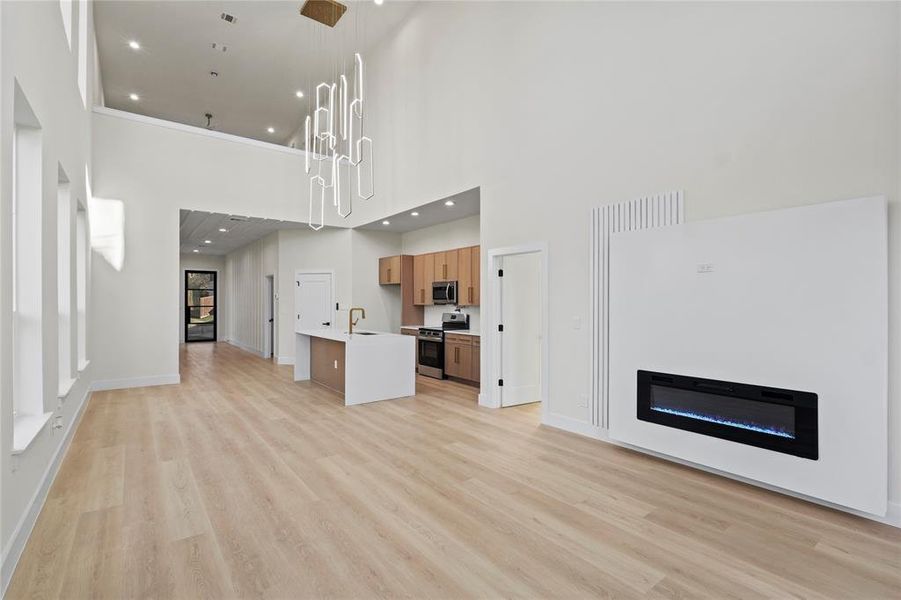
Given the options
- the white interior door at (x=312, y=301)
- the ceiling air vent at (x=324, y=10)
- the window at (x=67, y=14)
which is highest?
the ceiling air vent at (x=324, y=10)

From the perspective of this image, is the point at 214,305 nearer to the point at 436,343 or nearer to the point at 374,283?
the point at 374,283

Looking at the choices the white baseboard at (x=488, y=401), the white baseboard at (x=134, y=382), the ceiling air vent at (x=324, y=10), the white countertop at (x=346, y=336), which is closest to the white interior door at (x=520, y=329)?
the white baseboard at (x=488, y=401)

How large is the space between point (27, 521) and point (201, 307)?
1370cm

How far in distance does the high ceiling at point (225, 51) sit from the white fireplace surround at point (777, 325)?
238 inches

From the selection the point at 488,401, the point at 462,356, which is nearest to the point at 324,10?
the point at 462,356

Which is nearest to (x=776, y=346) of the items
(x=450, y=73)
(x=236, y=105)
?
(x=450, y=73)

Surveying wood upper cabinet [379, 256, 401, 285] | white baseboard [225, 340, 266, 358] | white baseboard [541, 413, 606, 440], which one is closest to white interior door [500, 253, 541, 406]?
white baseboard [541, 413, 606, 440]

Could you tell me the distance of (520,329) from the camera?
573cm

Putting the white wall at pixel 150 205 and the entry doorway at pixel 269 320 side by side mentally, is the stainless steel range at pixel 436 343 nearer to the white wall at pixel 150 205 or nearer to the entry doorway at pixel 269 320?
the white wall at pixel 150 205

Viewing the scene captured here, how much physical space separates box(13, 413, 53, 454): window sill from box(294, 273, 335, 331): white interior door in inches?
253

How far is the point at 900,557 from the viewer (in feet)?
7.52

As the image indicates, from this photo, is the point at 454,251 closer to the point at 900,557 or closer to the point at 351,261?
the point at 351,261

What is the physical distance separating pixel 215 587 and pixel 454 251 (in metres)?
6.05

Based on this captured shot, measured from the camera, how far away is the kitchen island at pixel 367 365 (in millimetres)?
5602
